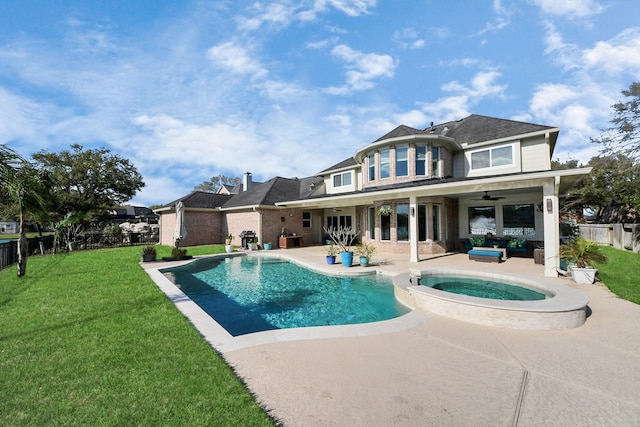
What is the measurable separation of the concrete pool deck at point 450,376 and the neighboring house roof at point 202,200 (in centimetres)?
1942

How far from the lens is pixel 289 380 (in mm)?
3402

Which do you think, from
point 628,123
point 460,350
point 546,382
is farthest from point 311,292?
point 628,123

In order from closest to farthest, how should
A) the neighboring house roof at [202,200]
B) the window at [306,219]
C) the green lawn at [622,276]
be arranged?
the green lawn at [622,276] → the neighboring house roof at [202,200] → the window at [306,219]

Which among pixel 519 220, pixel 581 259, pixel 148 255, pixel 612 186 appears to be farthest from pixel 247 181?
pixel 612 186

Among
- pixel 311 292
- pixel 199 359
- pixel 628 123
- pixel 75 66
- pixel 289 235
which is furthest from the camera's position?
pixel 628 123

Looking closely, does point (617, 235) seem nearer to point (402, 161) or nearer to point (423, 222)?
point (423, 222)

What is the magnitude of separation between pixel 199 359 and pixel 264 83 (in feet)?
44.3

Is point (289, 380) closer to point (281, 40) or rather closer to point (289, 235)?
point (281, 40)

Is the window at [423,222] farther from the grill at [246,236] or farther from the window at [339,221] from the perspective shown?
the grill at [246,236]

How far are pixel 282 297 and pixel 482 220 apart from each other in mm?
13437

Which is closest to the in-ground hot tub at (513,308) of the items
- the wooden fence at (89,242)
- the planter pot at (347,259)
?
the planter pot at (347,259)

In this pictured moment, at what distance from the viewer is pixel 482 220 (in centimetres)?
1600

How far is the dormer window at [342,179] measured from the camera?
20.7 m

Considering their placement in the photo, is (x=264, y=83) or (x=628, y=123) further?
(x=628, y=123)
